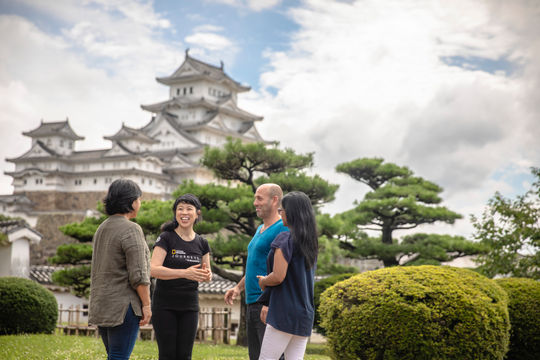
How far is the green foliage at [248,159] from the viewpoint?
546 inches

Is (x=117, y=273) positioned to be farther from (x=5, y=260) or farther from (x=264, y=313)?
(x=5, y=260)

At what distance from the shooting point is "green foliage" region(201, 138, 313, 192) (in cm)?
1386

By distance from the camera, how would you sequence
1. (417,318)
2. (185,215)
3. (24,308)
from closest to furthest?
(185,215)
(417,318)
(24,308)

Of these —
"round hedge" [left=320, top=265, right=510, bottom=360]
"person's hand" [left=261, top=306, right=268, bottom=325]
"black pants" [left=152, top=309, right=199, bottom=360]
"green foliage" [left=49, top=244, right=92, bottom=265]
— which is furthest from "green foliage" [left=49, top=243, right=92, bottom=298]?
"person's hand" [left=261, top=306, right=268, bottom=325]

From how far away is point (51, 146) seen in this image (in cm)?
4134

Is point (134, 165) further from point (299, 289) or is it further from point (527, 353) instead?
point (299, 289)

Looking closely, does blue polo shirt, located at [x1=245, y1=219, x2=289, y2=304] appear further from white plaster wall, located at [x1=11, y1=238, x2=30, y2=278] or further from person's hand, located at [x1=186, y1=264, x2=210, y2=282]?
white plaster wall, located at [x1=11, y1=238, x2=30, y2=278]

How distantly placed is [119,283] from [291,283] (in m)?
1.13

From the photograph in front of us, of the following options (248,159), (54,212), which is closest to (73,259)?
(248,159)


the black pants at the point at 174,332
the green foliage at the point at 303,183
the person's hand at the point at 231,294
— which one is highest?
the green foliage at the point at 303,183

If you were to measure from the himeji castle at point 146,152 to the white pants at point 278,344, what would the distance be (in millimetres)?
33751

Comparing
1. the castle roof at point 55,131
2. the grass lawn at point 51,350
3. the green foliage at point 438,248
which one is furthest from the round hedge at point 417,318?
the castle roof at point 55,131

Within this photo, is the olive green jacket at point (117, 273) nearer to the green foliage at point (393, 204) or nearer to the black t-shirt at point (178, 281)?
the black t-shirt at point (178, 281)

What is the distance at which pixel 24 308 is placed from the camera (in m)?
11.0
